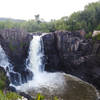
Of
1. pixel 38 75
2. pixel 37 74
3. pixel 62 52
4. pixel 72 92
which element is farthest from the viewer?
pixel 62 52

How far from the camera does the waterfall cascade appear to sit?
23933 mm

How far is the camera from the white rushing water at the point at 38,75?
77.8 feet

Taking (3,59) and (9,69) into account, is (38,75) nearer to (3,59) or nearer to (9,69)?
(9,69)

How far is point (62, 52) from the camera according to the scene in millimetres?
31344

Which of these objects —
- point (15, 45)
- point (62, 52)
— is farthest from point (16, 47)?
point (62, 52)

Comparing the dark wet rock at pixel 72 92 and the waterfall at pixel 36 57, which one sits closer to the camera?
the dark wet rock at pixel 72 92

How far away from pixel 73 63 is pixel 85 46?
4.09 meters

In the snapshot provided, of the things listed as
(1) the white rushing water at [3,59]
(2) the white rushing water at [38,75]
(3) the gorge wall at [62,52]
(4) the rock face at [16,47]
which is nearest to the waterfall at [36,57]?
(2) the white rushing water at [38,75]

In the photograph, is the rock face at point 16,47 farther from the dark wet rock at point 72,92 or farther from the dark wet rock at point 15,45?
the dark wet rock at point 72,92

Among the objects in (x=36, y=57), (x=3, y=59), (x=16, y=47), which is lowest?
(x=36, y=57)

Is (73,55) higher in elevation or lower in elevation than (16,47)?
lower

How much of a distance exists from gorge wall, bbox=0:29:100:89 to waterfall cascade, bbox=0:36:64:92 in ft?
3.55

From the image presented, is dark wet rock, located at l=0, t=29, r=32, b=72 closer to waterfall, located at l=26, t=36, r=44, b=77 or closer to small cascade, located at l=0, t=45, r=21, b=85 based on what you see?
small cascade, located at l=0, t=45, r=21, b=85

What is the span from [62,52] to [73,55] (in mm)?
2697
